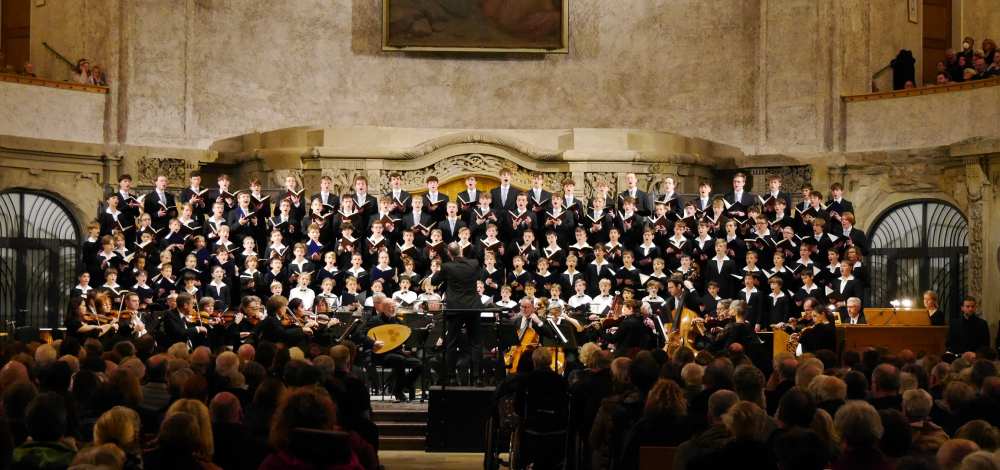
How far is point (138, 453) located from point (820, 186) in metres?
13.0

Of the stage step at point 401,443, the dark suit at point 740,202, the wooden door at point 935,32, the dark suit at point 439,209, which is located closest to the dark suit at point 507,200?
the dark suit at point 439,209

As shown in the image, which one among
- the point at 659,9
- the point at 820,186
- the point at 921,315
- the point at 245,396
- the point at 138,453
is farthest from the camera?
the point at 659,9

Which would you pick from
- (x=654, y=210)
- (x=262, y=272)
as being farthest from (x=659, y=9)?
(x=262, y=272)

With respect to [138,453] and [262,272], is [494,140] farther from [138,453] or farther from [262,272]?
[138,453]

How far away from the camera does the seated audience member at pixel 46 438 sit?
3824 mm

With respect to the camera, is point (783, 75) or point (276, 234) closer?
point (276, 234)

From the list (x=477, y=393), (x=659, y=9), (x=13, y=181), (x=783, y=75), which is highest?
(x=659, y=9)

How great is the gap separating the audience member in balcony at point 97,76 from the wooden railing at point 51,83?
127 millimetres

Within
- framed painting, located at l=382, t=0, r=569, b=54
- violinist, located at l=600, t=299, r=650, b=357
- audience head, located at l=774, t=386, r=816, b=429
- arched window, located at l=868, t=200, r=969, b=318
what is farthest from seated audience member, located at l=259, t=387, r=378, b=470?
framed painting, located at l=382, t=0, r=569, b=54

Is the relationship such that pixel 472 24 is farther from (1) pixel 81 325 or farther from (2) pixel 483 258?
(1) pixel 81 325

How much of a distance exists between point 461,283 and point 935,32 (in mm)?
10054

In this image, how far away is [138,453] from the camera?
405 centimetres

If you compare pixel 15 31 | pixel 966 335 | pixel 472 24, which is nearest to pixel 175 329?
pixel 966 335

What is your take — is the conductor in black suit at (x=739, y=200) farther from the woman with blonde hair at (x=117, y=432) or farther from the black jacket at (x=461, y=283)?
the woman with blonde hair at (x=117, y=432)
